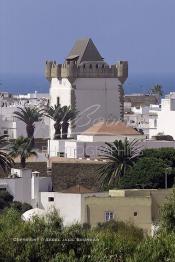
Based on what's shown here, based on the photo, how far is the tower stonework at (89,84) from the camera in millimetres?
83250

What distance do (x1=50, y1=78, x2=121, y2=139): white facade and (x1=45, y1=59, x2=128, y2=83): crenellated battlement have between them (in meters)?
0.24

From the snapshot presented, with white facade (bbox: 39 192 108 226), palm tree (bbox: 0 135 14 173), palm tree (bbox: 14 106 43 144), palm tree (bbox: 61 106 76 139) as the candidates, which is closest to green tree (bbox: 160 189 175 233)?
white facade (bbox: 39 192 108 226)

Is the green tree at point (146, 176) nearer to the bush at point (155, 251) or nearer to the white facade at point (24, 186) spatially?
the white facade at point (24, 186)

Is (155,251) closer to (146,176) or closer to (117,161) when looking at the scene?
(146,176)

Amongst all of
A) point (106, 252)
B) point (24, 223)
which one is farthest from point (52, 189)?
point (106, 252)

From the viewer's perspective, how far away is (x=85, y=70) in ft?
277

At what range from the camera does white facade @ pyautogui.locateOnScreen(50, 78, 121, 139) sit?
83.1 metres

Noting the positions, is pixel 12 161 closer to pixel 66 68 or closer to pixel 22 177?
pixel 22 177

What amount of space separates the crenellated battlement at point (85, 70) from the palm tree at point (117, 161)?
2200 cm

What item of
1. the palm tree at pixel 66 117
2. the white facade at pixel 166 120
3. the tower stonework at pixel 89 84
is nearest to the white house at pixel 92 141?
the palm tree at pixel 66 117

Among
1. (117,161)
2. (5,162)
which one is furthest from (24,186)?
(117,161)

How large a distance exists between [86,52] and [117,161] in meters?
27.3

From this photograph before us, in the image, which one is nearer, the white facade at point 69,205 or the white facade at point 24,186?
the white facade at point 69,205

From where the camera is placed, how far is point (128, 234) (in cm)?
4147
